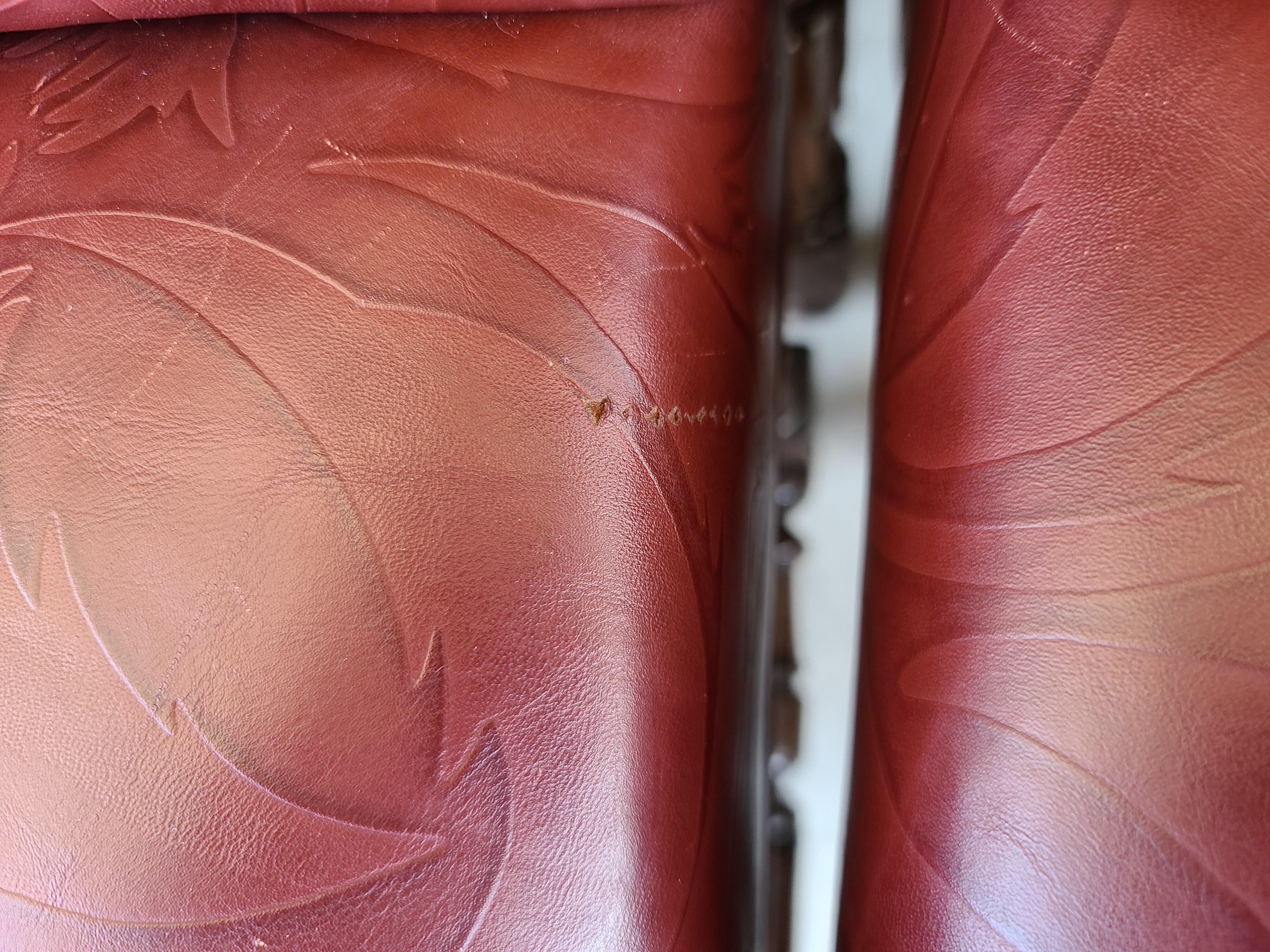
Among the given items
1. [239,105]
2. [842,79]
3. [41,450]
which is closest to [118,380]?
[41,450]

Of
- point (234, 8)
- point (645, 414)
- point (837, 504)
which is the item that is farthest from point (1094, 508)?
point (234, 8)

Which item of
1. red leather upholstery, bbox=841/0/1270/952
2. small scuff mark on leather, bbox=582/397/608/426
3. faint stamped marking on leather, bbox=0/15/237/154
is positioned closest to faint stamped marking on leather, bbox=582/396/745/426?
small scuff mark on leather, bbox=582/397/608/426

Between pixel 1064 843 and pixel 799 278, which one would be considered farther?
pixel 799 278

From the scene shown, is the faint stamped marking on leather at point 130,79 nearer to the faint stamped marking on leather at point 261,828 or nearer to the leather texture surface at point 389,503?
the leather texture surface at point 389,503

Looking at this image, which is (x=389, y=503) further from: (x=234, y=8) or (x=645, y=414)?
(x=234, y=8)

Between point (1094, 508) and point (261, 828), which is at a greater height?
point (1094, 508)

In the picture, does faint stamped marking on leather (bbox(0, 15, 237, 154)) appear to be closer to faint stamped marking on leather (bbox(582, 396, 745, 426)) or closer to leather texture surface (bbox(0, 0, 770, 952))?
leather texture surface (bbox(0, 0, 770, 952))

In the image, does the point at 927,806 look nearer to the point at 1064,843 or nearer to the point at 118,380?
the point at 1064,843
